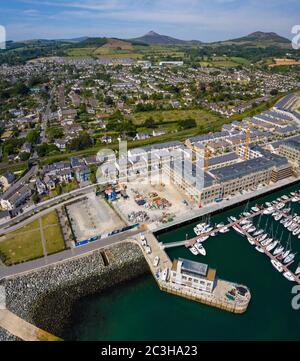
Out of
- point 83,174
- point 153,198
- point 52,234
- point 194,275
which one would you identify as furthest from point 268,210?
point 52,234

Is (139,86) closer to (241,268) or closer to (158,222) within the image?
(158,222)

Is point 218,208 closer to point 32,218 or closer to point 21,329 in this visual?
point 32,218

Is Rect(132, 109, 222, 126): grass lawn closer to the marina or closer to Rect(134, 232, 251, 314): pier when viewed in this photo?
the marina

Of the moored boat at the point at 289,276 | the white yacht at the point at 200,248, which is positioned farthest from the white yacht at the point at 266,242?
the white yacht at the point at 200,248

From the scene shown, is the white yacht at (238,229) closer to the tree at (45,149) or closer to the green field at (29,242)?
the green field at (29,242)

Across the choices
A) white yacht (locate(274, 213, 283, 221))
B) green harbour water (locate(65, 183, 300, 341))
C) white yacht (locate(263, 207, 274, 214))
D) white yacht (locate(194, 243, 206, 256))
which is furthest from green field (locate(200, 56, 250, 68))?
green harbour water (locate(65, 183, 300, 341))

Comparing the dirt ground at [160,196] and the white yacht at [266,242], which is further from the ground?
the dirt ground at [160,196]
